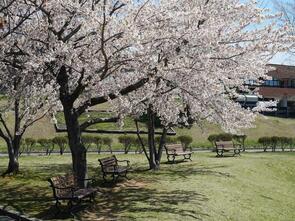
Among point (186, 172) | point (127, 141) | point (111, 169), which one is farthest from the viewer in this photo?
point (127, 141)

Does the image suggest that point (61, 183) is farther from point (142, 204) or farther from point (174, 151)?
point (174, 151)

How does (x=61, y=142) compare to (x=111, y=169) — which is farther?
(x=61, y=142)

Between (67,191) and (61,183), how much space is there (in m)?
0.25

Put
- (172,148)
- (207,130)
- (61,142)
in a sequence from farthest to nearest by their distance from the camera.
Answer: (207,130) → (61,142) → (172,148)

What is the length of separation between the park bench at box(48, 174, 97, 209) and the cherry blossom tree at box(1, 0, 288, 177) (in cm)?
137

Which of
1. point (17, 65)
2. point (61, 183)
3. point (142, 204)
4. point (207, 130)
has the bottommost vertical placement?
point (142, 204)

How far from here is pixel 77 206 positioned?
11.4 meters

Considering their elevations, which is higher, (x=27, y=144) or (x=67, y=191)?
(x=27, y=144)

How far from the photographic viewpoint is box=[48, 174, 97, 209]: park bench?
10.9 m

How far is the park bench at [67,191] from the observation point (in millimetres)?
10867

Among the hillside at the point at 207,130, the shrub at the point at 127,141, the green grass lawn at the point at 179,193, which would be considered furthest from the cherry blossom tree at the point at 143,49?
the hillside at the point at 207,130

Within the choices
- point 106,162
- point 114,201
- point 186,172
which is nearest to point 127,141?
point 186,172

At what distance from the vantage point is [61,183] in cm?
1162

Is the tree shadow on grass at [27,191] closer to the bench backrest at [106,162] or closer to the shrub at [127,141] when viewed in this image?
the bench backrest at [106,162]
